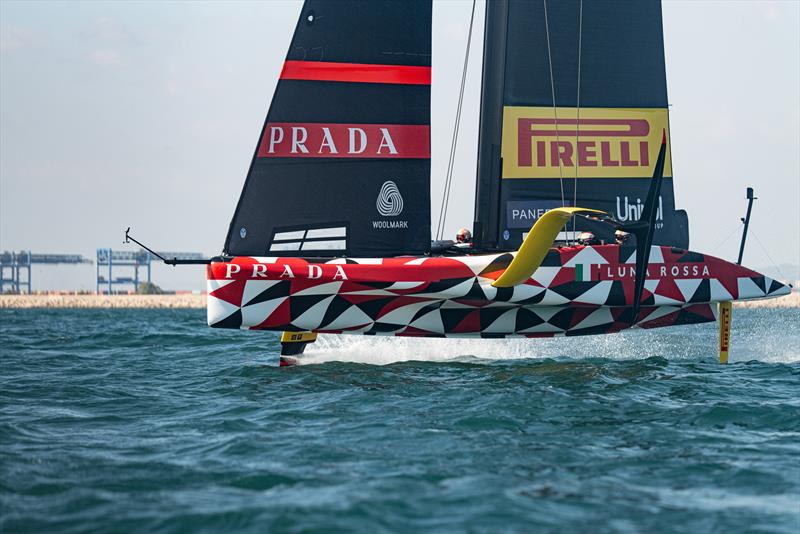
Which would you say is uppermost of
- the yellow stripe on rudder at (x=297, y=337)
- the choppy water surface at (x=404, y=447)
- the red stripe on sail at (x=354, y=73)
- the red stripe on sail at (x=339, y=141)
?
the red stripe on sail at (x=354, y=73)

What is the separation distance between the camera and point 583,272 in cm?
1127

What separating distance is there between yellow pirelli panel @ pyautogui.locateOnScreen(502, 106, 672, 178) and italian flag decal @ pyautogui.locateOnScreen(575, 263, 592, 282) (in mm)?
1751

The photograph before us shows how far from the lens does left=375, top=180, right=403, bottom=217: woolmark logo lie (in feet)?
36.8

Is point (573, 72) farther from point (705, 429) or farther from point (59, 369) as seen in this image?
point (59, 369)

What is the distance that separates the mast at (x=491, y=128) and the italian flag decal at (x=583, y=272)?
1439 mm

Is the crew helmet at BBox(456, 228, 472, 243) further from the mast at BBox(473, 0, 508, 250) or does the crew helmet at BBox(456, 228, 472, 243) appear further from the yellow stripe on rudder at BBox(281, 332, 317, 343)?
the yellow stripe on rudder at BBox(281, 332, 317, 343)

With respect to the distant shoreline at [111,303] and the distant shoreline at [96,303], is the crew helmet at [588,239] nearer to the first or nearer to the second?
the distant shoreline at [111,303]

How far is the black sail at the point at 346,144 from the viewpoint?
1098cm

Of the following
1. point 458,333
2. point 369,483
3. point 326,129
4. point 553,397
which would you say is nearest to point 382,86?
point 326,129

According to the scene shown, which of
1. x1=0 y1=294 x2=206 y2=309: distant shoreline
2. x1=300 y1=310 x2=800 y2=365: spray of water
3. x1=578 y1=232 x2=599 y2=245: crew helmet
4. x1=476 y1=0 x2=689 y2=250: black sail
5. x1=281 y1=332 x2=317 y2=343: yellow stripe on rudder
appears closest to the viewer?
x1=281 y1=332 x2=317 y2=343: yellow stripe on rudder

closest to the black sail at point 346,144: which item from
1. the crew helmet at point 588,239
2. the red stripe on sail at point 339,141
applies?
the red stripe on sail at point 339,141

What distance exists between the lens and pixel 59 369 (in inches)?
469

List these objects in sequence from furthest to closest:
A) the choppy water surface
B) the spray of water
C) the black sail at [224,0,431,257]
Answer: the spray of water → the black sail at [224,0,431,257] → the choppy water surface

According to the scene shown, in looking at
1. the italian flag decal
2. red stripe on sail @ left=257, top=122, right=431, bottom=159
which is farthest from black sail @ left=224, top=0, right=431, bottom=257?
the italian flag decal
